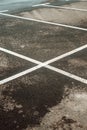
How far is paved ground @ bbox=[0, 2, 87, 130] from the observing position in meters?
3.70

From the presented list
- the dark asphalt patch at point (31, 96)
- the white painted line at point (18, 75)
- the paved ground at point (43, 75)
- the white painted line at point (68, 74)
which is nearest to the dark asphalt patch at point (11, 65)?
the paved ground at point (43, 75)

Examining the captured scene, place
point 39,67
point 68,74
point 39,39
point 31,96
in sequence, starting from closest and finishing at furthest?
point 31,96, point 68,74, point 39,67, point 39,39

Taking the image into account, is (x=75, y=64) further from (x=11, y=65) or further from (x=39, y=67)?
(x=11, y=65)

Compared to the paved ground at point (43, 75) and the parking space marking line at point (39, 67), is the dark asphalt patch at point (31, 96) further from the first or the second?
the parking space marking line at point (39, 67)

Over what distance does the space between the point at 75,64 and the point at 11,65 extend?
1.40 m

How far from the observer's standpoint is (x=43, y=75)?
5.00 metres

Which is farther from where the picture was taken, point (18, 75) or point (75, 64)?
point (75, 64)

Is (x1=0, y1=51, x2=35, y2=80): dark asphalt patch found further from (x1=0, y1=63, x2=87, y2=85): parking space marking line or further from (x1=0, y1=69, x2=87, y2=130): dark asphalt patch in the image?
(x1=0, y1=69, x2=87, y2=130): dark asphalt patch

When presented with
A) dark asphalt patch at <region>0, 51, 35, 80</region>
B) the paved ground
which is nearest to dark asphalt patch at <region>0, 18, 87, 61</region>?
the paved ground

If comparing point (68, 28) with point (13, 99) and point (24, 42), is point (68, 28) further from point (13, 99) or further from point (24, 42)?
point (13, 99)

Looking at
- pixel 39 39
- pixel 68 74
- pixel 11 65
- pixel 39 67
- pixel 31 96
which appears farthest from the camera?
pixel 39 39

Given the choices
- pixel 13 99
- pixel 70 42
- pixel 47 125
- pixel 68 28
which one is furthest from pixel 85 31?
pixel 47 125

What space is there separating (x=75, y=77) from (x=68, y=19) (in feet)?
15.0

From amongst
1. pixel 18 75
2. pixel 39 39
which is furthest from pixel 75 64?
pixel 39 39
